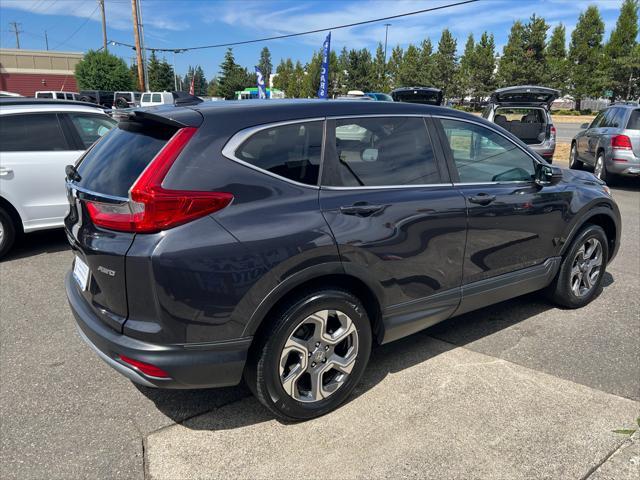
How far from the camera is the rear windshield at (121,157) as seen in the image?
8.40ft

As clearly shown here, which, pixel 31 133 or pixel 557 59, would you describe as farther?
pixel 557 59

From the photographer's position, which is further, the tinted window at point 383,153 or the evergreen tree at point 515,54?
the evergreen tree at point 515,54

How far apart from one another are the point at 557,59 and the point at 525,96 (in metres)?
43.1

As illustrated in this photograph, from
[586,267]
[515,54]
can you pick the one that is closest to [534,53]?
[515,54]

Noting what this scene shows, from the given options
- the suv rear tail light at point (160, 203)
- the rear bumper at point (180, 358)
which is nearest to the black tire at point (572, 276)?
the rear bumper at point (180, 358)

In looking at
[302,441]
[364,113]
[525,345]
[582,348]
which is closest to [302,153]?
[364,113]

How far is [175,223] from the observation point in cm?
235

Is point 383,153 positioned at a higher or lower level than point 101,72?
lower

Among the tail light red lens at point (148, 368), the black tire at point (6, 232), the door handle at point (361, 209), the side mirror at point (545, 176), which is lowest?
the black tire at point (6, 232)

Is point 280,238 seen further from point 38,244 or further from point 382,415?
point 38,244

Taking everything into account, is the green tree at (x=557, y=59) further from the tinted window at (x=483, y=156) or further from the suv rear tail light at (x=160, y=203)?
the suv rear tail light at (x=160, y=203)

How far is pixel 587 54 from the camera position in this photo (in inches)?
1786

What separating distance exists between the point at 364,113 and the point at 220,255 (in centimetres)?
138

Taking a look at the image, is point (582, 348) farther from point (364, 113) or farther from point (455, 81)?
point (455, 81)
